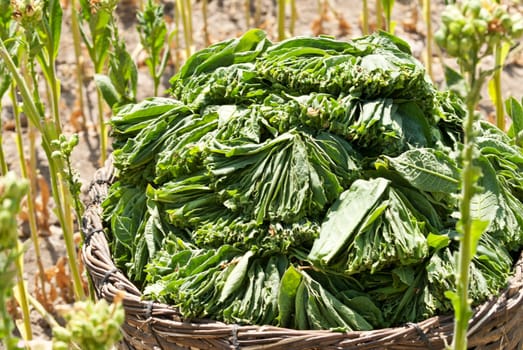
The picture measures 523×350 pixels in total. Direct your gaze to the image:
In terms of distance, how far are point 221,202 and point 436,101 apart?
0.53 meters

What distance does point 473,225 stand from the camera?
1.13 m

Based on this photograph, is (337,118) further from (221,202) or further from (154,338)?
(154,338)

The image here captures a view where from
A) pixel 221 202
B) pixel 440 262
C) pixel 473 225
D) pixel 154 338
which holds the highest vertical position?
pixel 473 225

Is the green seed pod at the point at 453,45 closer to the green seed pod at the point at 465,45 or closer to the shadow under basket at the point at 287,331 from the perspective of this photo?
the green seed pod at the point at 465,45

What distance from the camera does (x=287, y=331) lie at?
1485 millimetres

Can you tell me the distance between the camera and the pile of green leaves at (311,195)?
5.13ft

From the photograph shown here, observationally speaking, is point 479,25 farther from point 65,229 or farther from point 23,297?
point 23,297

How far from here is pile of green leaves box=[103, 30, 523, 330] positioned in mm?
1563

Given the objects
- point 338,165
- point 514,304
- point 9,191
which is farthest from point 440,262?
point 9,191

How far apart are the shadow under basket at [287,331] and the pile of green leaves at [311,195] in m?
0.03

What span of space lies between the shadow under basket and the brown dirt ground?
1284 millimetres

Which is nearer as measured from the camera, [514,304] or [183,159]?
[514,304]

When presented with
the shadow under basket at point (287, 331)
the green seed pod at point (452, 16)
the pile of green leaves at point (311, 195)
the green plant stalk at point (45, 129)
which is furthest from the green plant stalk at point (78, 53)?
the green seed pod at point (452, 16)

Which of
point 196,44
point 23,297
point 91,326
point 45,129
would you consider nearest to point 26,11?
point 45,129
